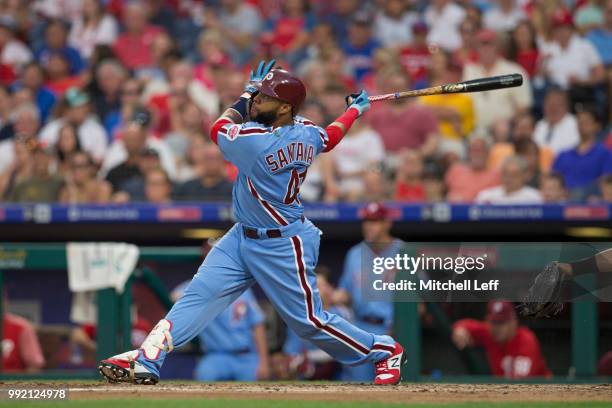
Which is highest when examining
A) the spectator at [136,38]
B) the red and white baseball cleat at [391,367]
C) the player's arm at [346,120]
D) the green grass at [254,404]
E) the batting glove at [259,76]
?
the spectator at [136,38]

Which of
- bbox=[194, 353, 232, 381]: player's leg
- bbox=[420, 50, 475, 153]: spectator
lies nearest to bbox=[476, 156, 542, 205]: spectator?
bbox=[420, 50, 475, 153]: spectator

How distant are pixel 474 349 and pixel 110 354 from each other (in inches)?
101

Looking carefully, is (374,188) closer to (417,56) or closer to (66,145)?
(417,56)

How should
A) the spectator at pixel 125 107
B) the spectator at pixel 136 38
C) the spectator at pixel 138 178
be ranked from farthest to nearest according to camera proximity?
the spectator at pixel 136 38
the spectator at pixel 125 107
the spectator at pixel 138 178

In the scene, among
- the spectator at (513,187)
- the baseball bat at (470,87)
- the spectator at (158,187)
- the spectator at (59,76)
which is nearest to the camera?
the baseball bat at (470,87)

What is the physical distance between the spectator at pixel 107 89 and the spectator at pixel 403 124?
2.54 meters

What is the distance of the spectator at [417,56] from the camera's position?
1127 cm

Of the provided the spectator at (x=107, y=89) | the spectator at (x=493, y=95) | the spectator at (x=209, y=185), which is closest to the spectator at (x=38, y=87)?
the spectator at (x=107, y=89)

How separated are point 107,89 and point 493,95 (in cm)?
368

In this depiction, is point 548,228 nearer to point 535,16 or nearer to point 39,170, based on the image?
point 535,16

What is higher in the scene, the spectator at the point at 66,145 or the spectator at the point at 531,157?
the spectator at the point at 66,145

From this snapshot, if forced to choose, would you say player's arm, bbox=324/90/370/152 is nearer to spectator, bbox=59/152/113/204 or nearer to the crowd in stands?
the crowd in stands

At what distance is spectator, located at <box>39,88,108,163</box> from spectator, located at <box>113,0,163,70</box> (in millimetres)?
893

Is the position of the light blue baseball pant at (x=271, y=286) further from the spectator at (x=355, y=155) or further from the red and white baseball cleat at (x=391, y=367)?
the spectator at (x=355, y=155)
